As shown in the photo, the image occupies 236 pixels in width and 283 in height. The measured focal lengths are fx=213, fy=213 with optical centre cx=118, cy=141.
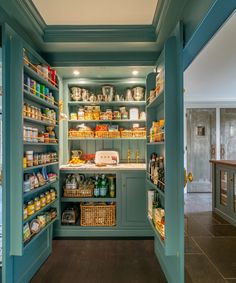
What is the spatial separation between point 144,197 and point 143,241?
0.59m

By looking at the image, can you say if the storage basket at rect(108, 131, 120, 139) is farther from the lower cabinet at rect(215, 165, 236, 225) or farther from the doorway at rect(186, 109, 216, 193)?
the doorway at rect(186, 109, 216, 193)

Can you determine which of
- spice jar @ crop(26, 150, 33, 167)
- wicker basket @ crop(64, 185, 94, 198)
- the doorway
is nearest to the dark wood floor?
wicker basket @ crop(64, 185, 94, 198)

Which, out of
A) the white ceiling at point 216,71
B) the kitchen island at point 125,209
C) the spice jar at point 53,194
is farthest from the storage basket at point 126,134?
the white ceiling at point 216,71

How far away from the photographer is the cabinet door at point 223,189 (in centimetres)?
377

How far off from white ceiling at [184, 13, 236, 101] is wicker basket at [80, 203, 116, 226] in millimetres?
2442

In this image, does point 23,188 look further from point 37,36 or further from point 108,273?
point 37,36

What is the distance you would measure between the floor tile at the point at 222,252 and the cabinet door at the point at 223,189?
36.2 inches

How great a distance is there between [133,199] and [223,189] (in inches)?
80.6

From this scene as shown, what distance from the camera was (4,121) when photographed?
174cm

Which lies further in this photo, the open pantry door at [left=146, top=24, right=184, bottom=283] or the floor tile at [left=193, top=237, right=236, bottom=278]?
the floor tile at [left=193, top=237, right=236, bottom=278]

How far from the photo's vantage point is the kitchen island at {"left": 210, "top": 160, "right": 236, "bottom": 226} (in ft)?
11.8

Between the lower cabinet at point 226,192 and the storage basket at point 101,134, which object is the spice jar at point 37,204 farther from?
the lower cabinet at point 226,192

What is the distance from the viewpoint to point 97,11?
2041 millimetres

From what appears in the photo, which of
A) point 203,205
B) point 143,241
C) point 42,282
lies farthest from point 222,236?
point 42,282
